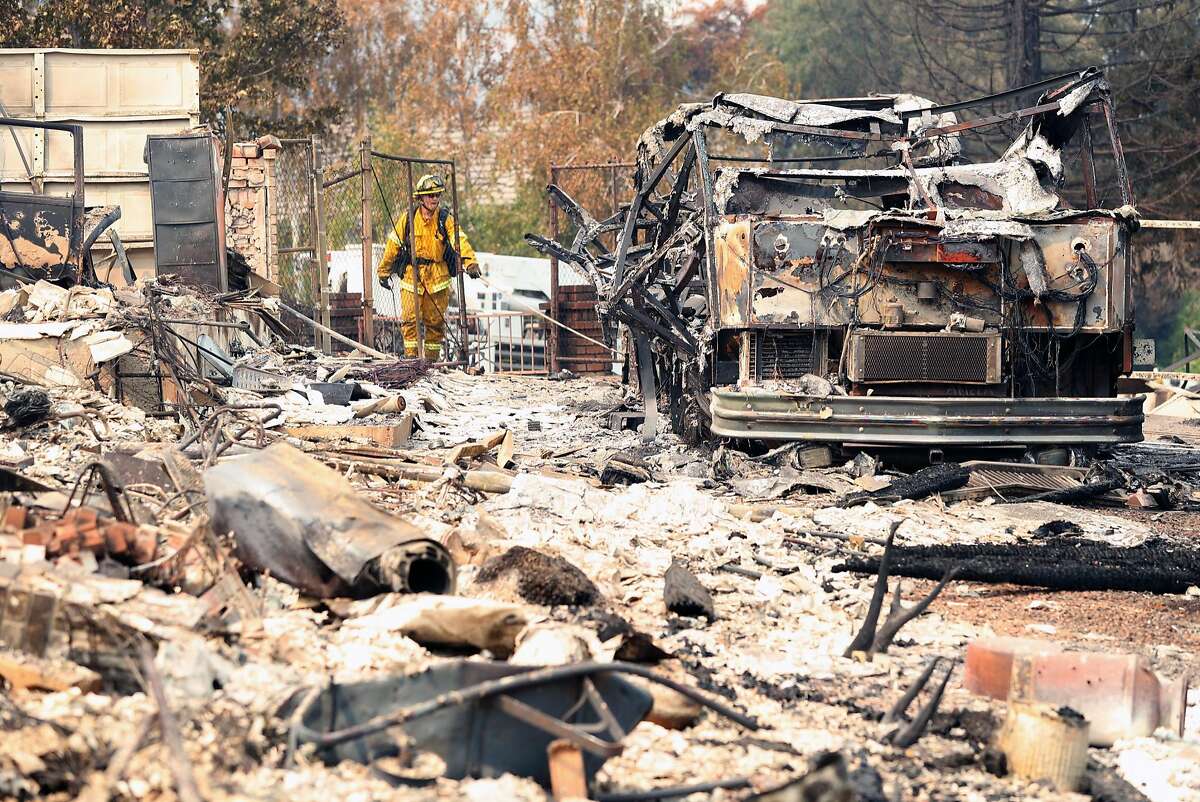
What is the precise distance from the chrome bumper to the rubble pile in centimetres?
28

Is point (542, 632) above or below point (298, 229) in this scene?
below

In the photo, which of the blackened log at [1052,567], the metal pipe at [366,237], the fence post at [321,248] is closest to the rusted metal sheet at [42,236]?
the metal pipe at [366,237]

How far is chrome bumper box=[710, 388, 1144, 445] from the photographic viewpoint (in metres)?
9.11

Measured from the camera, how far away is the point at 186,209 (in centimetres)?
1452

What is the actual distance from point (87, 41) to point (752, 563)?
20.2 meters

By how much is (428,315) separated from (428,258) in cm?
68


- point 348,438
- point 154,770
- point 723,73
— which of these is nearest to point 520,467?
point 348,438

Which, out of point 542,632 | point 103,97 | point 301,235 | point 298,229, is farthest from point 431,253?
point 542,632

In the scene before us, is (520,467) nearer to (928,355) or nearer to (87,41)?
(928,355)

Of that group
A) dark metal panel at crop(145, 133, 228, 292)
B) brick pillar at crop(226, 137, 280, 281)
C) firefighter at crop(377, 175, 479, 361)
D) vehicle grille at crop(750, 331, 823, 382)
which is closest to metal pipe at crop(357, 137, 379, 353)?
firefighter at crop(377, 175, 479, 361)

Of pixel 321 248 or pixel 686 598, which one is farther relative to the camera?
pixel 321 248

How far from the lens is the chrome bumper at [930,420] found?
9.11 metres

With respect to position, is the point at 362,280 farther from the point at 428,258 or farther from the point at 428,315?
the point at 428,258

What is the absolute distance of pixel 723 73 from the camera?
4372 centimetres
